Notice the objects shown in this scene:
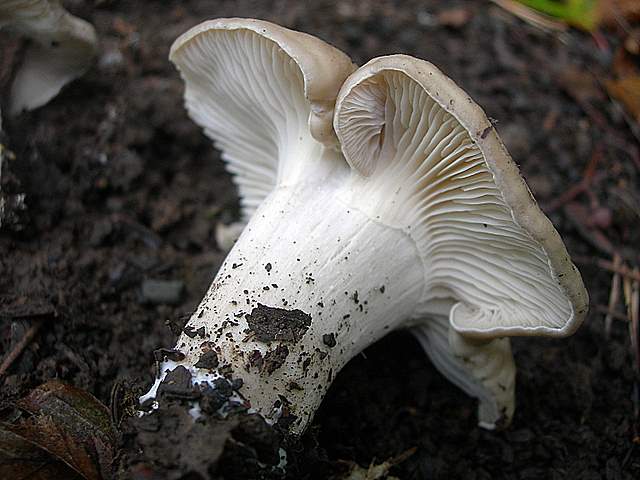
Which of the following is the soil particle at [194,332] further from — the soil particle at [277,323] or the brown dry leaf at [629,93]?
the brown dry leaf at [629,93]

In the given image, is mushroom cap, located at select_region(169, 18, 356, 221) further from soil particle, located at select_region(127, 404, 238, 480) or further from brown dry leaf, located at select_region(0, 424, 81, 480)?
brown dry leaf, located at select_region(0, 424, 81, 480)

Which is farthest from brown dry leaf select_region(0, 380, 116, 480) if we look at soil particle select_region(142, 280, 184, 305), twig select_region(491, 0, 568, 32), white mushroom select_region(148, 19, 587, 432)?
twig select_region(491, 0, 568, 32)

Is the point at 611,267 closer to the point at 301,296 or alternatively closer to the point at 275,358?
the point at 301,296

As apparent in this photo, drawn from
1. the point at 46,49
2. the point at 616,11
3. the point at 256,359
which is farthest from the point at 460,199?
the point at 616,11

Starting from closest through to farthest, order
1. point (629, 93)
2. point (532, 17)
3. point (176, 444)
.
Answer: point (176, 444), point (629, 93), point (532, 17)

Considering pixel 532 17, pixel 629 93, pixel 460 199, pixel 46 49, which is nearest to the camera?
pixel 460 199

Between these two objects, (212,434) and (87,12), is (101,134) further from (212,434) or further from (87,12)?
(212,434)

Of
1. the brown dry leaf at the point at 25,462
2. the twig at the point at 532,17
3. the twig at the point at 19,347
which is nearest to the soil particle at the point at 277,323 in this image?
the brown dry leaf at the point at 25,462
